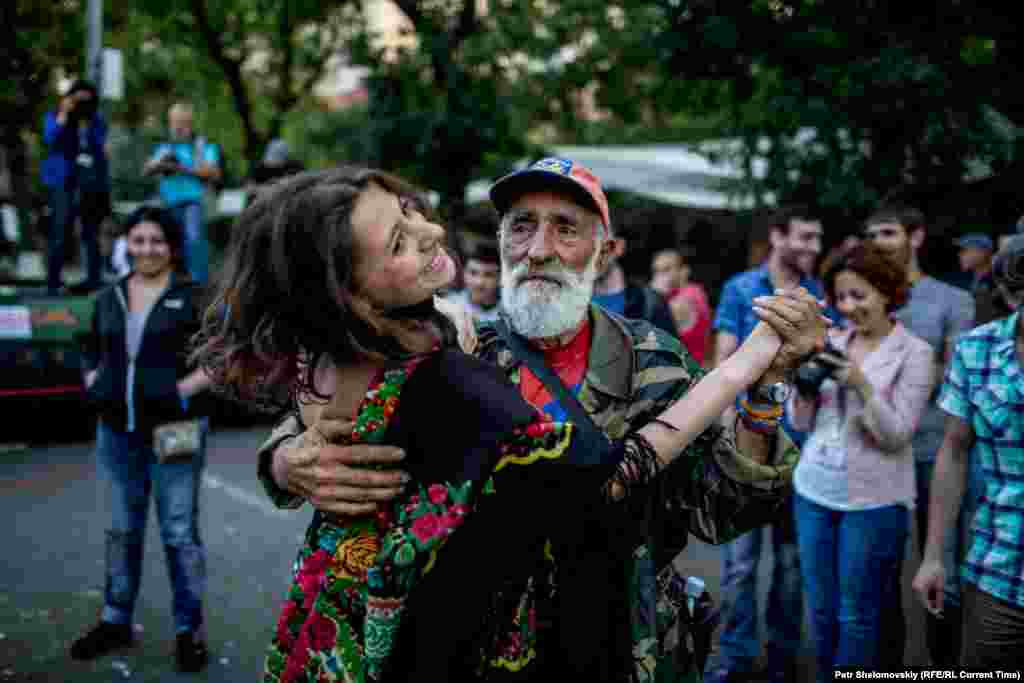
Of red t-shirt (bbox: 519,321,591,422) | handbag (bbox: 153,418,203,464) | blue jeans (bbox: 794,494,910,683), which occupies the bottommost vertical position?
blue jeans (bbox: 794,494,910,683)

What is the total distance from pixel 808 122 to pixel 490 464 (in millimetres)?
6176

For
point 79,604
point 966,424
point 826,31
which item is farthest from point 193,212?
point 966,424

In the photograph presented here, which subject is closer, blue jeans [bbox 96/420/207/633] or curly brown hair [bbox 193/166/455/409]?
curly brown hair [bbox 193/166/455/409]

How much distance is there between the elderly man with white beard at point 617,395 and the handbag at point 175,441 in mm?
2367

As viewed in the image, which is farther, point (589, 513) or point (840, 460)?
point (840, 460)

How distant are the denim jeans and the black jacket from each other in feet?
15.3

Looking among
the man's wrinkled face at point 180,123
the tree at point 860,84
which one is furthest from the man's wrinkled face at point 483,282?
the man's wrinkled face at point 180,123

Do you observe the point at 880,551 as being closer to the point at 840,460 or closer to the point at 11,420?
the point at 840,460

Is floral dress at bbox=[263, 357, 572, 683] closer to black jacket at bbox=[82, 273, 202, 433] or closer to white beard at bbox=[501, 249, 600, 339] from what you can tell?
white beard at bbox=[501, 249, 600, 339]

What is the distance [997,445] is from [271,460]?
6.90 ft

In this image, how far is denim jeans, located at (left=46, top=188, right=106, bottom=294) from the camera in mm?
8570

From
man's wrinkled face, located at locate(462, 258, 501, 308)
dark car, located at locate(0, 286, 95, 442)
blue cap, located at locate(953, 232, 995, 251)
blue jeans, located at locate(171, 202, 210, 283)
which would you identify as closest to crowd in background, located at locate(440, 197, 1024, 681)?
blue cap, located at locate(953, 232, 995, 251)

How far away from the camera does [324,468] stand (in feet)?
5.43

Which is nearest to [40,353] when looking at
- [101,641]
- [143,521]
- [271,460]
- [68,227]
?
[68,227]
